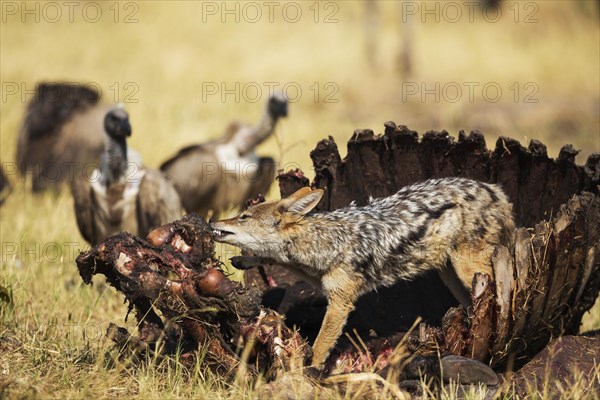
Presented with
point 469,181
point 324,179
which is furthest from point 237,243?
point 469,181

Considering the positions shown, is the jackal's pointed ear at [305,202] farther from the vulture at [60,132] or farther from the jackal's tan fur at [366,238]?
the vulture at [60,132]

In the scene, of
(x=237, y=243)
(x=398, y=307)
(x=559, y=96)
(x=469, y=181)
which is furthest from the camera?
(x=559, y=96)

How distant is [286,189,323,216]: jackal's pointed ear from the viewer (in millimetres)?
5332

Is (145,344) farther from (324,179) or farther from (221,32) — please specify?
(221,32)

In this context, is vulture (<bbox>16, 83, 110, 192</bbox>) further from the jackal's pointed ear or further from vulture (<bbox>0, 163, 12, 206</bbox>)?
the jackal's pointed ear

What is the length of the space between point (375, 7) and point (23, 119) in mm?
8328

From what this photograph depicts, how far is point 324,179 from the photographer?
20.4 ft

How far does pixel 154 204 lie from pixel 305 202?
3051 millimetres

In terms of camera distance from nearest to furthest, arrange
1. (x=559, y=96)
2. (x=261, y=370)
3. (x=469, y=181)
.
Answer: (x=261, y=370)
(x=469, y=181)
(x=559, y=96)

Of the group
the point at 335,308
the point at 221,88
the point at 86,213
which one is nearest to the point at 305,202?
the point at 335,308

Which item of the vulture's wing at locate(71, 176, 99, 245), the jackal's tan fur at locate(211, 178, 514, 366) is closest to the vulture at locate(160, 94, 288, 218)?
the vulture's wing at locate(71, 176, 99, 245)

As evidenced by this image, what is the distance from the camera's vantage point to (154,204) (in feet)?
26.6

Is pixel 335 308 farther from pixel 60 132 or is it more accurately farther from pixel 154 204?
pixel 60 132

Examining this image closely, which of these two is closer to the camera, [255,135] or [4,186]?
[4,186]
